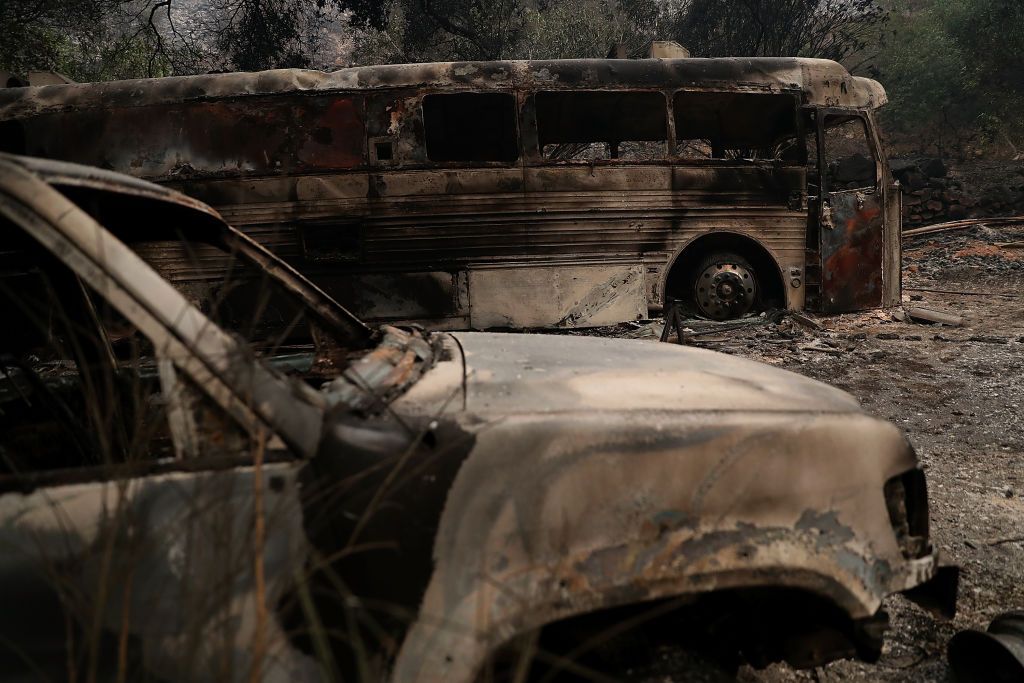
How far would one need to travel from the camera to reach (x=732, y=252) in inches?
292

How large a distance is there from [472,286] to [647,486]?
219 inches

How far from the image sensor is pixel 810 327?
286 inches

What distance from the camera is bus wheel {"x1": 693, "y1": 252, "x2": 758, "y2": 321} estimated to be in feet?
23.8

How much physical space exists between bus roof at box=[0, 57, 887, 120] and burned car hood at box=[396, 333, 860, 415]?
5099 mm

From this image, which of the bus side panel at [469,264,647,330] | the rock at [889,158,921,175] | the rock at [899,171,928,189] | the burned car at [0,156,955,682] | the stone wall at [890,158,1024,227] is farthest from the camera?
the rock at [889,158,921,175]

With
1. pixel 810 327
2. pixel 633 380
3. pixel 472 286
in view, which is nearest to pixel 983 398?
pixel 810 327

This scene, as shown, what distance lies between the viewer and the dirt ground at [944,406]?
244 centimetres

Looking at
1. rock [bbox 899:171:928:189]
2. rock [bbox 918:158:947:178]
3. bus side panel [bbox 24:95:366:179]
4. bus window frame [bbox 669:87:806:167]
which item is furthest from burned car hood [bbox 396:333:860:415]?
rock [bbox 918:158:947:178]

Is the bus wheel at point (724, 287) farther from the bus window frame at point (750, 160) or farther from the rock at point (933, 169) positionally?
the rock at point (933, 169)

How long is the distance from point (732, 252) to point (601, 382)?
6.14m

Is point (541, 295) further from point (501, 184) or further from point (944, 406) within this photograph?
point (944, 406)

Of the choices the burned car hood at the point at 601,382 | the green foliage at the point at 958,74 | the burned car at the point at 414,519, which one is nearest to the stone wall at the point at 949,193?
the green foliage at the point at 958,74

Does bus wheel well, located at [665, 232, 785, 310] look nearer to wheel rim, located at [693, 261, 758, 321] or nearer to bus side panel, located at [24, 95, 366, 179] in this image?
wheel rim, located at [693, 261, 758, 321]

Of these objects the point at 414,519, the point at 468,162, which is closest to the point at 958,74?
the point at 468,162
